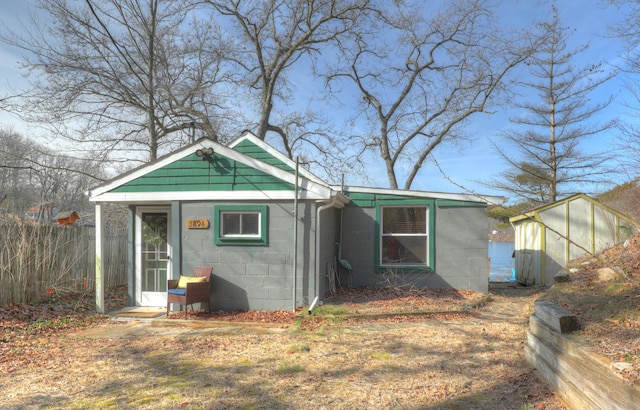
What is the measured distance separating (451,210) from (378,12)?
1151 centimetres

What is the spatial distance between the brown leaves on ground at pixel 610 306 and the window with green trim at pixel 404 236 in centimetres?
342

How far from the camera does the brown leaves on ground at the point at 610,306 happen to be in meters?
3.07

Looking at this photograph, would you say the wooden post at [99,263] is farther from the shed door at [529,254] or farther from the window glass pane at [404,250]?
the shed door at [529,254]

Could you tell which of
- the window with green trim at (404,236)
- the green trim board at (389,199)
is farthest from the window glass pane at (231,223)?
the window with green trim at (404,236)

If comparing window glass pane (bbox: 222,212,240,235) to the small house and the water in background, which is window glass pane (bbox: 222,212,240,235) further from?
the water in background

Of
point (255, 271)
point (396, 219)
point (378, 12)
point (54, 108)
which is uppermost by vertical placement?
point (378, 12)

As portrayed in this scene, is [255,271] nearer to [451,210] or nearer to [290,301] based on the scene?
[290,301]

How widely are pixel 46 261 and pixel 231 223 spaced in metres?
4.33

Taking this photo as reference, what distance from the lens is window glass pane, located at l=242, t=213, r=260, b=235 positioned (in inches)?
324

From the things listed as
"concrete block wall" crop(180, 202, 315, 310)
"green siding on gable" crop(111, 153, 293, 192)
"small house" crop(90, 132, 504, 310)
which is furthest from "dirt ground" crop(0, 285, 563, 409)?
"green siding on gable" crop(111, 153, 293, 192)

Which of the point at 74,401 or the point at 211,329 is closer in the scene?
the point at 74,401

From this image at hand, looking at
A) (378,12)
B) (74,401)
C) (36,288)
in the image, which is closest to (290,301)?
(74,401)

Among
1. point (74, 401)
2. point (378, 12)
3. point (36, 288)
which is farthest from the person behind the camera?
point (378, 12)

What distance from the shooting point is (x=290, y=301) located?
26.2 feet
